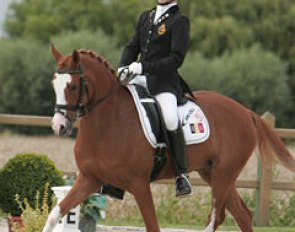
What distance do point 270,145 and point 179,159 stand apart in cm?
170

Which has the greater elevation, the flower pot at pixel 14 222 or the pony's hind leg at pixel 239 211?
the pony's hind leg at pixel 239 211

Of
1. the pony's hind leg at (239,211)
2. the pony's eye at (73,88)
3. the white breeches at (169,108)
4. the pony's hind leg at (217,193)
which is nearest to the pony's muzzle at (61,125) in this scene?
the pony's eye at (73,88)

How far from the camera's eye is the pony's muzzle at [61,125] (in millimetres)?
6453

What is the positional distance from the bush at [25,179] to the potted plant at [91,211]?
56 centimetres

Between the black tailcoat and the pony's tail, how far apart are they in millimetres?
1308

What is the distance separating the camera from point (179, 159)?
24.1 feet

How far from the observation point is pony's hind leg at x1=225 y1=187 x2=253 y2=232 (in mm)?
8211

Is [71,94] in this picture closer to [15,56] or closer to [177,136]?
[177,136]

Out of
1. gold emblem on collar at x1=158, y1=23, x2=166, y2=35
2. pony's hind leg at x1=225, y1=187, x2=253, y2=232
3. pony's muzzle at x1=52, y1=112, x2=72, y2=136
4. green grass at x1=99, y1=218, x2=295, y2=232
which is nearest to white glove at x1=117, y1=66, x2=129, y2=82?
gold emblem on collar at x1=158, y1=23, x2=166, y2=35

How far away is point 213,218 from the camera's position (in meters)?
7.99

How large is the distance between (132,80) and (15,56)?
2523 cm

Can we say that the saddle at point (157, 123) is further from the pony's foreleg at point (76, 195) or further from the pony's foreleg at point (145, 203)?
the pony's foreleg at point (76, 195)

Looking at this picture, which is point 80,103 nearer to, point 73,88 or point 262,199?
point 73,88

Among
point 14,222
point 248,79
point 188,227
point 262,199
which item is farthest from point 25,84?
point 14,222
